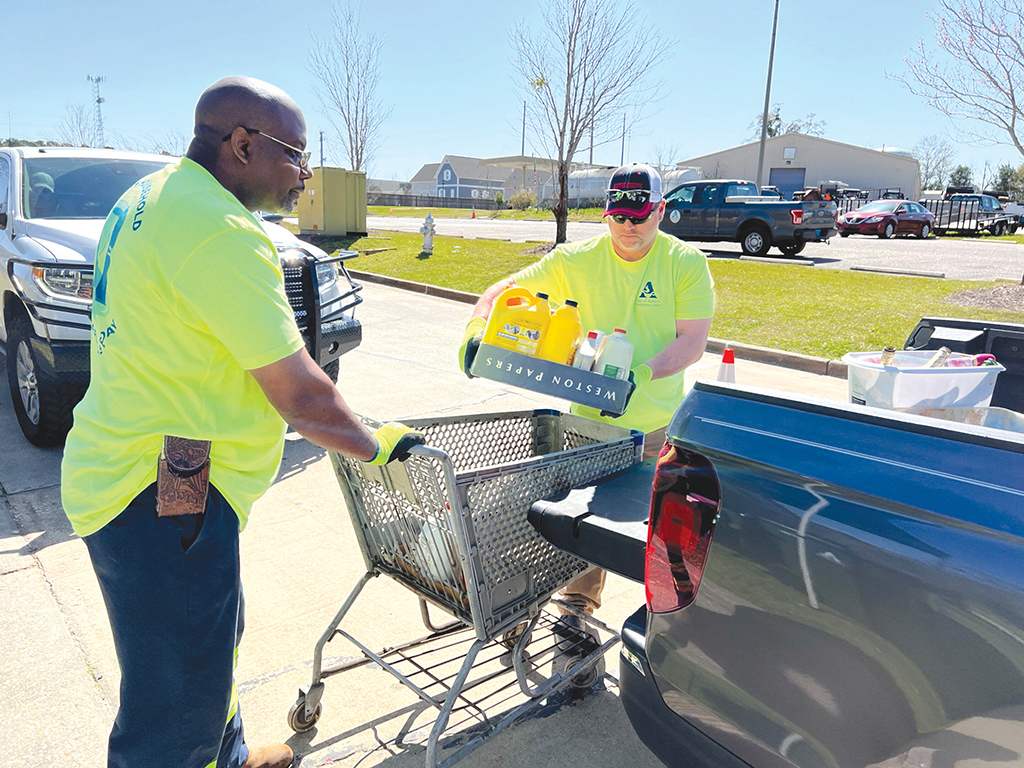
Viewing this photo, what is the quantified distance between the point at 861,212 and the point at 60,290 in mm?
29444

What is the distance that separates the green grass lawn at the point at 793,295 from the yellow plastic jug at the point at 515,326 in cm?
718

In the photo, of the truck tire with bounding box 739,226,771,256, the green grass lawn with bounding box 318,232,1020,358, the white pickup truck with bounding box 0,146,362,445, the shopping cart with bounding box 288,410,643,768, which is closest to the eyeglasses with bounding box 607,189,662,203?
the shopping cart with bounding box 288,410,643,768

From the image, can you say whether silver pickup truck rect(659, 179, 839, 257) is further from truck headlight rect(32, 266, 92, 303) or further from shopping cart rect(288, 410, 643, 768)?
shopping cart rect(288, 410, 643, 768)

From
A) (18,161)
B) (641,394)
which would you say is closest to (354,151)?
(18,161)

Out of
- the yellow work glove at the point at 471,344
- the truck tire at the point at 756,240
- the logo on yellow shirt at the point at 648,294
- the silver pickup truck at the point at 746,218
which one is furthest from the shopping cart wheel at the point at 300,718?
the truck tire at the point at 756,240

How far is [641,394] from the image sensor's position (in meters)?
2.93

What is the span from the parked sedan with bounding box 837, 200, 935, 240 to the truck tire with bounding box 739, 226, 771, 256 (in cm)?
1220

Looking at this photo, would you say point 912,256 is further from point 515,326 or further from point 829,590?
point 829,590


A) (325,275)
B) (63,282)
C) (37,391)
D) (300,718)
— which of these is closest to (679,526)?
(300,718)

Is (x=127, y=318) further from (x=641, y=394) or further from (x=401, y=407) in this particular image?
(x=401, y=407)

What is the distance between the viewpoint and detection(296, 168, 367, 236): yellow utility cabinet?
798 inches

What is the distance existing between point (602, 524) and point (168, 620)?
117cm

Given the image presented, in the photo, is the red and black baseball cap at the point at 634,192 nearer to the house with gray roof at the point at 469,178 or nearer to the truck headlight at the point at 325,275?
the truck headlight at the point at 325,275

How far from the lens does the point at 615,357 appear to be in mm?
2596
